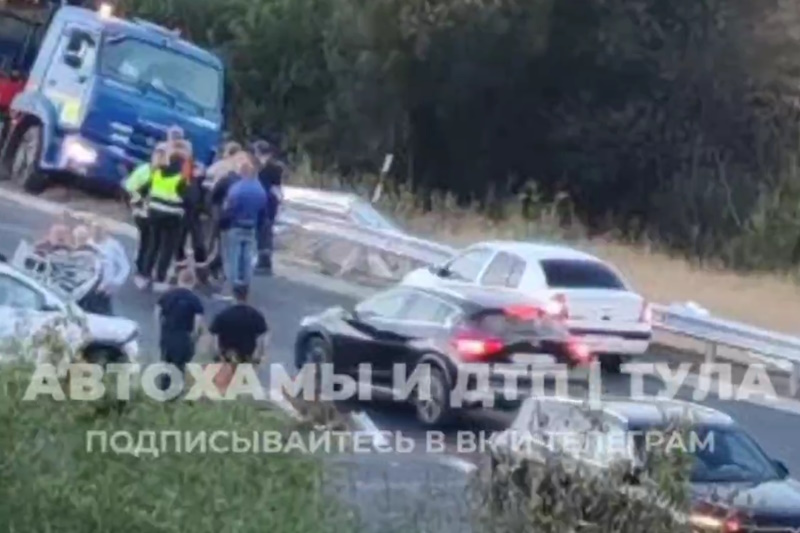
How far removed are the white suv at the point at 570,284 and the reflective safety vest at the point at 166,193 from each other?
102 inches

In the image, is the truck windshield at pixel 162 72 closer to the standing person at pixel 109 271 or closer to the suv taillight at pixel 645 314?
the standing person at pixel 109 271

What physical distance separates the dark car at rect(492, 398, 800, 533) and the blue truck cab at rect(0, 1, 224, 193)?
1632 centimetres

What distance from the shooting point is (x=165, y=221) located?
83.3 ft

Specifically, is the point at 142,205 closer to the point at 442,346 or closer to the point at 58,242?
the point at 58,242

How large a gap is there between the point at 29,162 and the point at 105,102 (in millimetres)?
1360

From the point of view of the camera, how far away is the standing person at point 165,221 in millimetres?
25328

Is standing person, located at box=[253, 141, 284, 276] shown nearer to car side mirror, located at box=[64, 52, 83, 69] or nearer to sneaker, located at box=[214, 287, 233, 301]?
sneaker, located at box=[214, 287, 233, 301]

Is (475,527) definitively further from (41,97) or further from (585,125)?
(585,125)

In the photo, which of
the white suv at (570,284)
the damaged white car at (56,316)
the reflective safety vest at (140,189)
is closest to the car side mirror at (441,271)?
the white suv at (570,284)

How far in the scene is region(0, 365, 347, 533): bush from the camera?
30.5 ft

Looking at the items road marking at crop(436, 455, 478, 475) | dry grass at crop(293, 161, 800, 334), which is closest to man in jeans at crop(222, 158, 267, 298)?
dry grass at crop(293, 161, 800, 334)

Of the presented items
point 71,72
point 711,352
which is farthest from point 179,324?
point 71,72

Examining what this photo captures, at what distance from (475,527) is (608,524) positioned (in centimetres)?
77

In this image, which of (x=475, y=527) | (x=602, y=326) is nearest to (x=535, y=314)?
(x=602, y=326)
